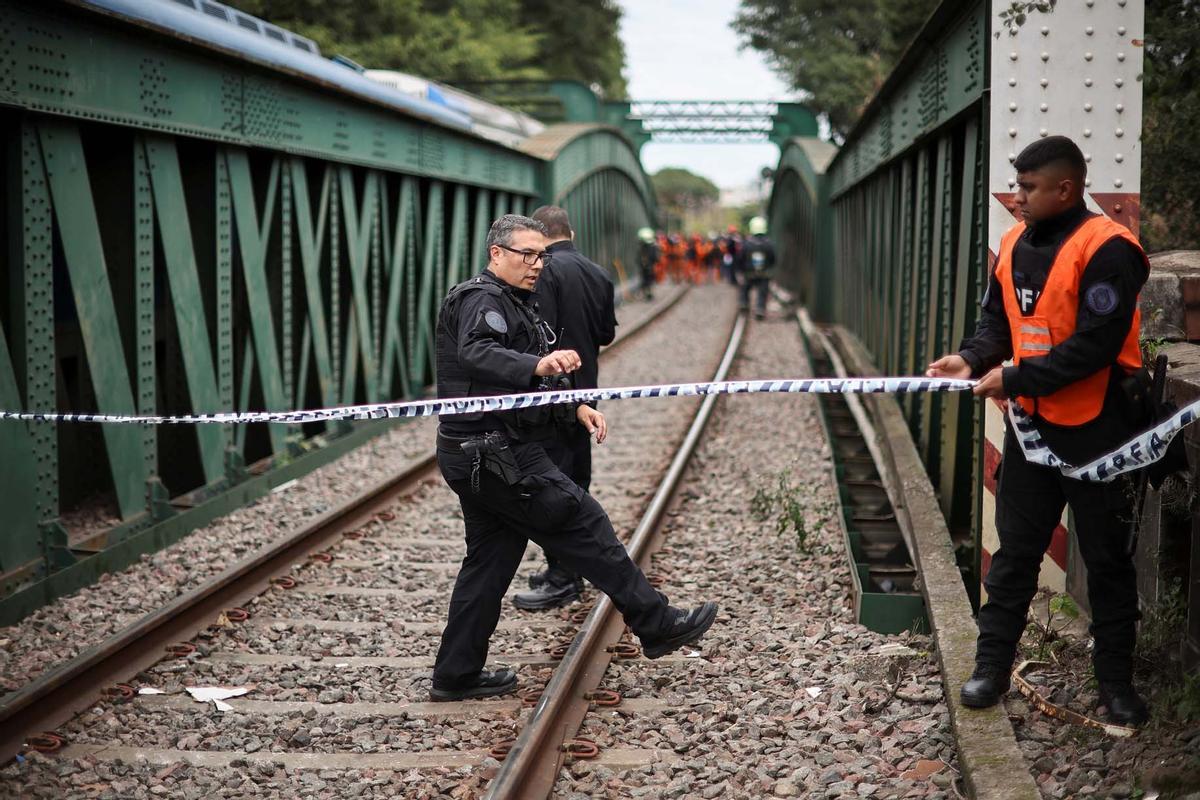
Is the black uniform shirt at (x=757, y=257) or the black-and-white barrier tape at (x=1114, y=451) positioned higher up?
the black uniform shirt at (x=757, y=257)

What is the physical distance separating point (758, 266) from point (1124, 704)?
2303 cm

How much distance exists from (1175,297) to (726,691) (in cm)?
242

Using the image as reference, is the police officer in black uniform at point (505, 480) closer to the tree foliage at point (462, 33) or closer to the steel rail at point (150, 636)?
the steel rail at point (150, 636)

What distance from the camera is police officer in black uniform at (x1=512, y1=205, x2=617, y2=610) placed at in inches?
245

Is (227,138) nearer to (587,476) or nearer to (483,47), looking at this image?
(587,476)

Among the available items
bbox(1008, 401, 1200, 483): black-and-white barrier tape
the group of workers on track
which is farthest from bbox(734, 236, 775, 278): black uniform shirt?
bbox(1008, 401, 1200, 483): black-and-white barrier tape

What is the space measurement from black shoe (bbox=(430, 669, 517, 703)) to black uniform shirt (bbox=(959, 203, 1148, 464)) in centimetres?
228

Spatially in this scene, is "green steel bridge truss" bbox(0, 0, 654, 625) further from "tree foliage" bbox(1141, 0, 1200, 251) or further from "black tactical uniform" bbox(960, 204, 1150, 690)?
"tree foliage" bbox(1141, 0, 1200, 251)

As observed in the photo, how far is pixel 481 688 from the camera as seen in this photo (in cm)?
526

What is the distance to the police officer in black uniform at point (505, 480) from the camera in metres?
4.89

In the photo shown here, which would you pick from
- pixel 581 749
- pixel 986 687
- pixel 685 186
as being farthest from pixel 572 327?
pixel 685 186

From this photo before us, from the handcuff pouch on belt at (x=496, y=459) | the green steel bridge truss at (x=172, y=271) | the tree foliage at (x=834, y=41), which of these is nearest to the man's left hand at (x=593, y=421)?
the handcuff pouch on belt at (x=496, y=459)

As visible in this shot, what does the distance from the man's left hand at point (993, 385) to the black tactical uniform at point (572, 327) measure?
2.28 metres

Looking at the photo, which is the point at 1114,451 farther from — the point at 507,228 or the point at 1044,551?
the point at 507,228
